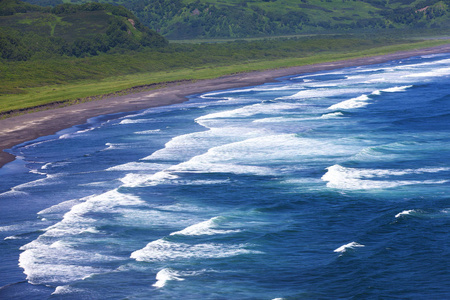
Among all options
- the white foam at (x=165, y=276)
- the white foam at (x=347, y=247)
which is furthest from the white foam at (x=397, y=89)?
the white foam at (x=165, y=276)

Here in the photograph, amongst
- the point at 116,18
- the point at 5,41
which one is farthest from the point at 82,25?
the point at 5,41

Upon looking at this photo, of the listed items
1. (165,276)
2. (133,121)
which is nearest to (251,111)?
(133,121)

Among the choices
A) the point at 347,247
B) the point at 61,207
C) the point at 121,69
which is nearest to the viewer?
the point at 347,247

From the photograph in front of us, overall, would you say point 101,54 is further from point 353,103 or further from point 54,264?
point 54,264

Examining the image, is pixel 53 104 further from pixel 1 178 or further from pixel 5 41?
pixel 5 41

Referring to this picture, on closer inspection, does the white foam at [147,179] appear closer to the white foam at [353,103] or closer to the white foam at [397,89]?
the white foam at [353,103]

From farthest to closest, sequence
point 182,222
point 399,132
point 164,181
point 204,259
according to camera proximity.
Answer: point 399,132 < point 164,181 < point 182,222 < point 204,259
